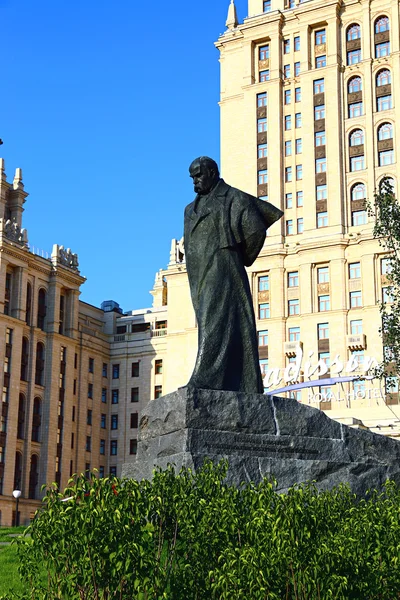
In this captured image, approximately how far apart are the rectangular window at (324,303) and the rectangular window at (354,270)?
6.97ft

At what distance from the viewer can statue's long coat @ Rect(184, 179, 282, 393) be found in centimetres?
1049

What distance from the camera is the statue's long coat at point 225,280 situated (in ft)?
34.4

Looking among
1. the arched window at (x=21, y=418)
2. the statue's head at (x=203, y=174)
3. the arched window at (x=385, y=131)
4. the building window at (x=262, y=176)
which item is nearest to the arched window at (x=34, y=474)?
the arched window at (x=21, y=418)

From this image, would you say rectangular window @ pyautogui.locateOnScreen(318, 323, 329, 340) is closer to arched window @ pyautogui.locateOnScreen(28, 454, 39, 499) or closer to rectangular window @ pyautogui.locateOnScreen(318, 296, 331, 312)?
rectangular window @ pyautogui.locateOnScreen(318, 296, 331, 312)

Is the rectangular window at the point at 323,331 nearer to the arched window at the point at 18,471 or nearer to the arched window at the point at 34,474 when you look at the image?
the arched window at the point at 34,474

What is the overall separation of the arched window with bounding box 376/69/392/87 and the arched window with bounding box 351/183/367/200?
714cm

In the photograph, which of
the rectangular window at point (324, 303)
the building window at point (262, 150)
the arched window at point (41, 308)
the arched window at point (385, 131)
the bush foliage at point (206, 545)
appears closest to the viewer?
the bush foliage at point (206, 545)

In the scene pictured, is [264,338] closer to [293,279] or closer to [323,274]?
[293,279]

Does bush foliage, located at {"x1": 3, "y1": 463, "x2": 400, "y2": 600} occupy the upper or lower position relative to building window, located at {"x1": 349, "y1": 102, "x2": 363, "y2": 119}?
lower

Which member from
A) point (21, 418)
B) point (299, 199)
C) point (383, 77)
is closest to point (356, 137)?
point (383, 77)

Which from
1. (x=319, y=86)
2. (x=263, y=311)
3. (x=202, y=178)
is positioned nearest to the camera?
(x=202, y=178)

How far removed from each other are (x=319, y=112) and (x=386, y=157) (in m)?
5.89

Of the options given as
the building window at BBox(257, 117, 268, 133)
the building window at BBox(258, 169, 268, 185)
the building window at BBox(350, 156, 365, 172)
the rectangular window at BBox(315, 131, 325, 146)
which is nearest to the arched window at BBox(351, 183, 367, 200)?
the building window at BBox(350, 156, 365, 172)

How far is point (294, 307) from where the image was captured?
61.2 meters
